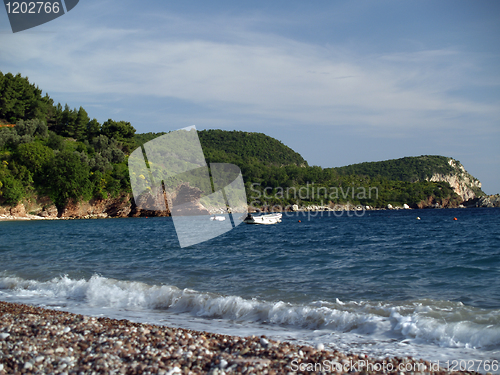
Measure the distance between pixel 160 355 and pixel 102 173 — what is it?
246 ft

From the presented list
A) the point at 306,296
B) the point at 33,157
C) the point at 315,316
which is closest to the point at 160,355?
the point at 315,316

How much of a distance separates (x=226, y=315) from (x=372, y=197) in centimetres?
13040

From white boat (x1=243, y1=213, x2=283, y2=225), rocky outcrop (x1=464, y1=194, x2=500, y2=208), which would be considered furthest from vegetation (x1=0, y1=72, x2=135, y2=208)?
rocky outcrop (x1=464, y1=194, x2=500, y2=208)

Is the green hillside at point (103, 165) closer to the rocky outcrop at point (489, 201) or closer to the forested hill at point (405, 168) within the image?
the forested hill at point (405, 168)

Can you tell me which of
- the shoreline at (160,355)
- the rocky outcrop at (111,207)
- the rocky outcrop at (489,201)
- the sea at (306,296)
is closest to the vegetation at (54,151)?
the rocky outcrop at (111,207)

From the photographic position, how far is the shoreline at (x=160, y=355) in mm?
4223

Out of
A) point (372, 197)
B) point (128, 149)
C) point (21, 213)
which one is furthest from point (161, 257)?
point (372, 197)

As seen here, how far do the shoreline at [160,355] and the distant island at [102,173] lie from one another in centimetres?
6058

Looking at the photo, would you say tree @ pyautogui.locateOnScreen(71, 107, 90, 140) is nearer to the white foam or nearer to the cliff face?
the white foam

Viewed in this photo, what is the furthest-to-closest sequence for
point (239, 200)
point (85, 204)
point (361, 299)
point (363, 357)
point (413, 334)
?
point (239, 200) < point (85, 204) < point (361, 299) < point (413, 334) < point (363, 357)

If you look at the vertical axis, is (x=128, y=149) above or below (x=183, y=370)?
above

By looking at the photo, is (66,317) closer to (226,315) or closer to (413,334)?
(226,315)

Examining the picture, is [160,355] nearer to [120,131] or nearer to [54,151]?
[54,151]

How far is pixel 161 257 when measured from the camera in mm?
16625
